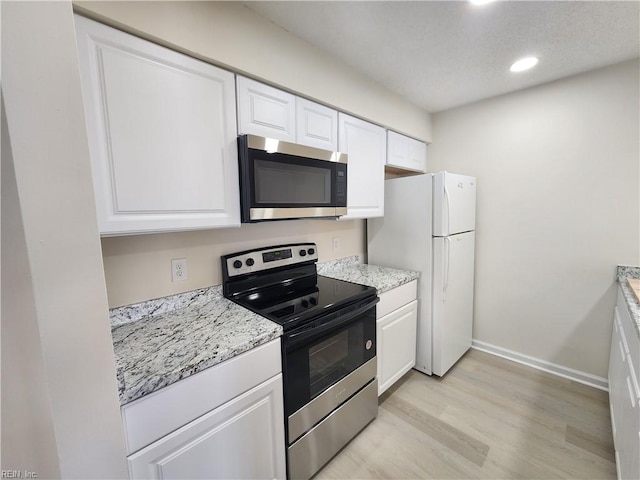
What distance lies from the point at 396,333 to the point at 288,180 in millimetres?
1371

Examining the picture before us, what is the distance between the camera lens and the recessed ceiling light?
1794 mm

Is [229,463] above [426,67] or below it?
below

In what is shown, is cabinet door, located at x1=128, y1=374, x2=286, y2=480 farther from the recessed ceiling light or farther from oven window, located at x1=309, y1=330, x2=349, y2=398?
the recessed ceiling light

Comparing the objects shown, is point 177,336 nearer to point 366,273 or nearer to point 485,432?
point 366,273

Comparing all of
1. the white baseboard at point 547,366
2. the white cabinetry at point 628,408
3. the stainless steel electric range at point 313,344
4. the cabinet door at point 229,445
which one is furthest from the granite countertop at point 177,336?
the white baseboard at point 547,366

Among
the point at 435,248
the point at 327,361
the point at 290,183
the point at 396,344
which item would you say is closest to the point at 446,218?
the point at 435,248

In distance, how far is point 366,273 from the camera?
221cm

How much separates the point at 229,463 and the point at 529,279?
257cm

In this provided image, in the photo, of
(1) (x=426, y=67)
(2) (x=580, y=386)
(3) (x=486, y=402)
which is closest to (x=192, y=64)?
(1) (x=426, y=67)

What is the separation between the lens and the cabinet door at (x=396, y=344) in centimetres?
189

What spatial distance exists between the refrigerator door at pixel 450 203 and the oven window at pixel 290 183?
91cm

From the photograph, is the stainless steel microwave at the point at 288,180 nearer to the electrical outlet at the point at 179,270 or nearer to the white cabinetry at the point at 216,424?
the electrical outlet at the point at 179,270

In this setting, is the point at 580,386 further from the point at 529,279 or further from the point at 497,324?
the point at 529,279

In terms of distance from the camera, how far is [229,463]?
1094 millimetres
